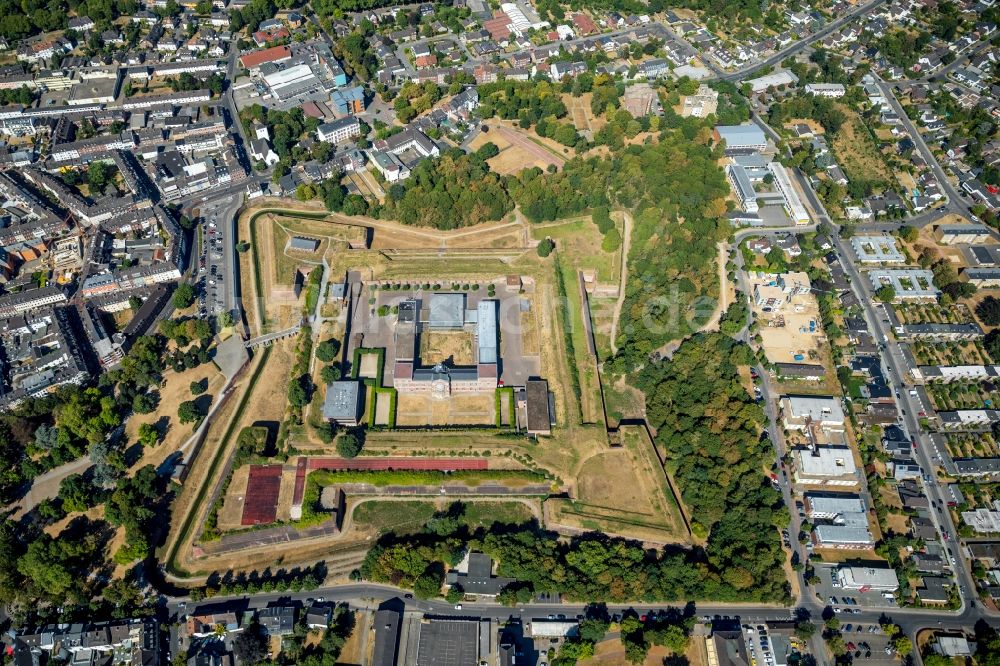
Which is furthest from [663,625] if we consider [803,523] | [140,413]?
[140,413]

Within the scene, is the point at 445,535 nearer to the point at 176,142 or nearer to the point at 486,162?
the point at 486,162

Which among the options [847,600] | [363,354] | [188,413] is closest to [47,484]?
[188,413]

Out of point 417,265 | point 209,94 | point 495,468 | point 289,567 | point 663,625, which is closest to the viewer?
point 663,625

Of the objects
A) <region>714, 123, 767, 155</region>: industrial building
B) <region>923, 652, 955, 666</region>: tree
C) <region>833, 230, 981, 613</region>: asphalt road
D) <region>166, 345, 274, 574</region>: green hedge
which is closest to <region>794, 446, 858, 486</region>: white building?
<region>833, 230, 981, 613</region>: asphalt road

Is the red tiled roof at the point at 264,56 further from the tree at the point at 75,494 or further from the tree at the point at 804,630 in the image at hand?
the tree at the point at 804,630

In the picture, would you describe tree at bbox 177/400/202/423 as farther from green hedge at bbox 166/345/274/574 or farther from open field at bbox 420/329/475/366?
open field at bbox 420/329/475/366

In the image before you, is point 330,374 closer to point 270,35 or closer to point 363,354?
point 363,354
